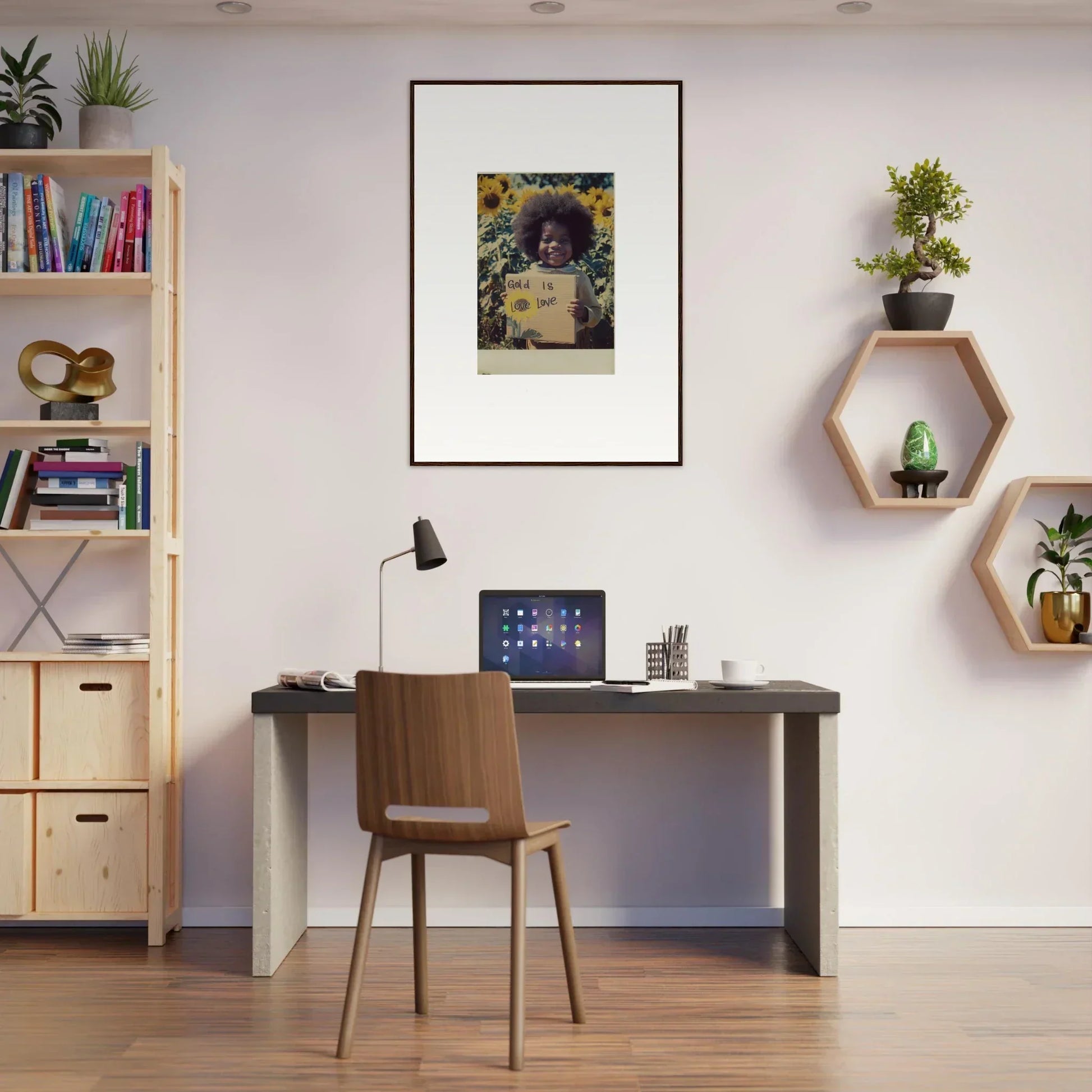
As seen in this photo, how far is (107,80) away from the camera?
3561 mm

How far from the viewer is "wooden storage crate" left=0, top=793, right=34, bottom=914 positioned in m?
3.40

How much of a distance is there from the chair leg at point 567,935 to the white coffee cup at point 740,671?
31.4 inches

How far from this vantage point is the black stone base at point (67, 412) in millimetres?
3568

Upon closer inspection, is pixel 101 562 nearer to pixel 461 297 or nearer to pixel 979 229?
pixel 461 297

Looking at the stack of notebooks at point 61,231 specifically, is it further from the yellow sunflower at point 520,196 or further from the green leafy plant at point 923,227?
the green leafy plant at point 923,227

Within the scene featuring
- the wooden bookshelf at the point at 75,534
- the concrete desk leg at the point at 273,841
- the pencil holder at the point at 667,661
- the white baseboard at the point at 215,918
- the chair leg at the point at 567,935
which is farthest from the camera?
the white baseboard at the point at 215,918

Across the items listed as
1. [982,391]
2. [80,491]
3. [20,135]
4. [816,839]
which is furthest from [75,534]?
[982,391]

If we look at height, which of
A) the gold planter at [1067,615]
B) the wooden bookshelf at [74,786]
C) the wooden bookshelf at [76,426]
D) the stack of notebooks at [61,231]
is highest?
the stack of notebooks at [61,231]

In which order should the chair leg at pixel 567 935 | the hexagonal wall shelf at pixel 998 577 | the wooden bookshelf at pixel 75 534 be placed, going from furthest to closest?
1. the hexagonal wall shelf at pixel 998 577
2. the wooden bookshelf at pixel 75 534
3. the chair leg at pixel 567 935

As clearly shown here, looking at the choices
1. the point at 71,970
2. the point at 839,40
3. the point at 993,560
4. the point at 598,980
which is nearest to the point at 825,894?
the point at 598,980

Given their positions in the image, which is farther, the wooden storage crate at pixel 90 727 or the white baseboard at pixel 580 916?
the white baseboard at pixel 580 916

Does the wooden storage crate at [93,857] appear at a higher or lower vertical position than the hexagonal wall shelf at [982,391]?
lower

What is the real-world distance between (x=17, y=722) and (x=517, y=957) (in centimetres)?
183

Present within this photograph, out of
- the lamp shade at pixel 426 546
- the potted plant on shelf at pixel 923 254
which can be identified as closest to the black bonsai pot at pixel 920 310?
the potted plant on shelf at pixel 923 254
